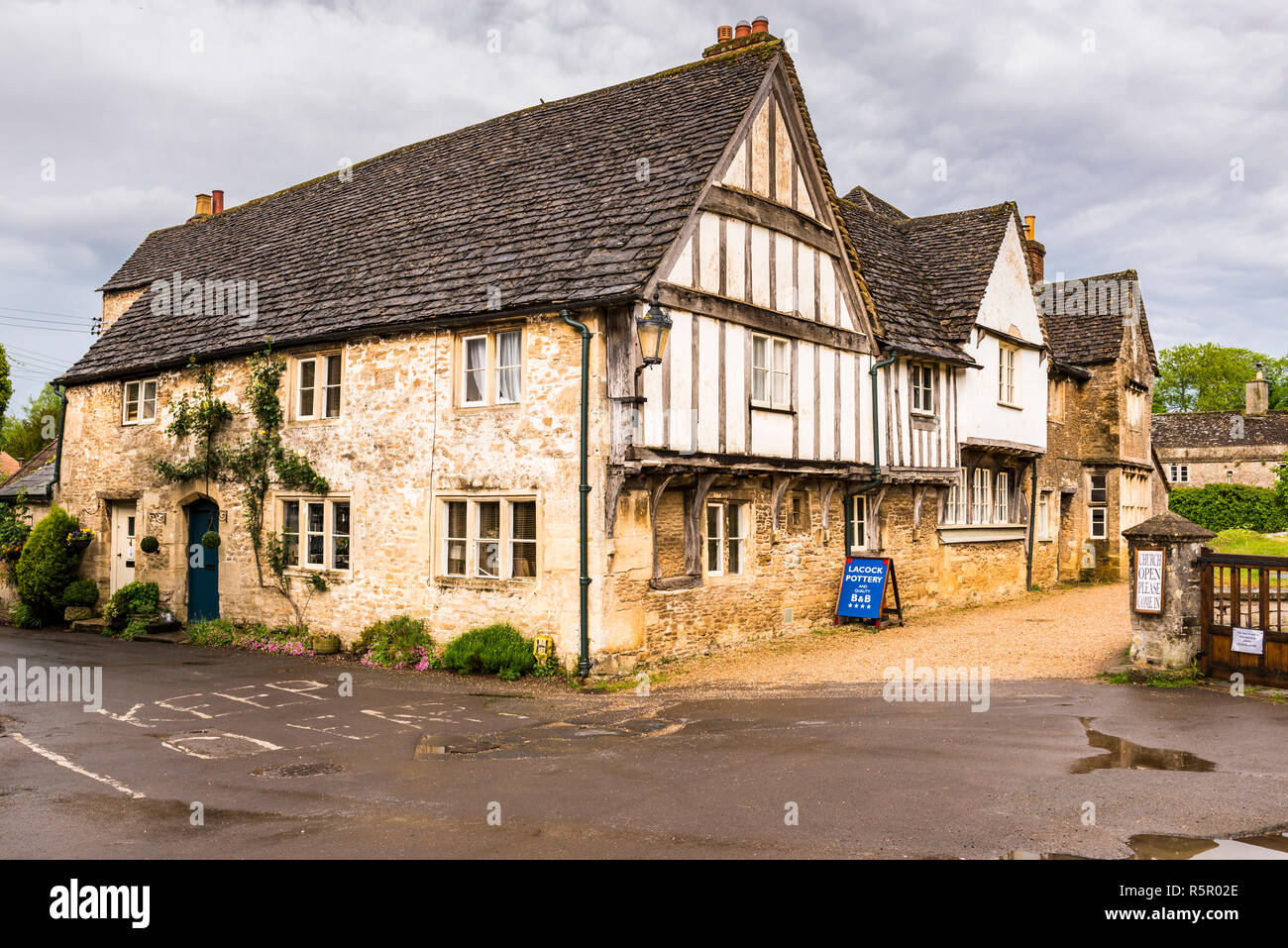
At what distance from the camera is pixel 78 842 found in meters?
6.90

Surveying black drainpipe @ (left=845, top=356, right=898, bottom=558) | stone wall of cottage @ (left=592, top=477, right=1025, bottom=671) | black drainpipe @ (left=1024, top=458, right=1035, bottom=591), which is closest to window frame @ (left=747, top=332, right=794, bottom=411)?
stone wall of cottage @ (left=592, top=477, right=1025, bottom=671)

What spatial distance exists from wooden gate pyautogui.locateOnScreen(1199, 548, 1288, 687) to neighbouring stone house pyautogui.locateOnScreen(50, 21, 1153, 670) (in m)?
6.40

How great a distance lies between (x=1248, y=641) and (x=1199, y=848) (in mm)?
6783

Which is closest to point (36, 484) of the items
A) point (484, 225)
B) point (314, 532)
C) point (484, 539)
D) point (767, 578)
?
point (314, 532)

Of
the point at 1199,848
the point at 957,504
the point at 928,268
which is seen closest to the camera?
the point at 1199,848

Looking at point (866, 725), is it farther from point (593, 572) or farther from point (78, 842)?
point (78, 842)

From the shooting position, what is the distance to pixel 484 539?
49.5ft

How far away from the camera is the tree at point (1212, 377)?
76.5m

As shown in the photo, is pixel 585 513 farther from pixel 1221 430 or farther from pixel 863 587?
pixel 1221 430

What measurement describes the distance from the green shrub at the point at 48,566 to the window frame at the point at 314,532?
6.72 meters

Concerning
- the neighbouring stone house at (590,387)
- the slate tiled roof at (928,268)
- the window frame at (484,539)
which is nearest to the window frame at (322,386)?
the neighbouring stone house at (590,387)

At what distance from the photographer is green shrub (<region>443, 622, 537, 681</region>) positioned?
1406cm

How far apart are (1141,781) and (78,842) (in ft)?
26.8
